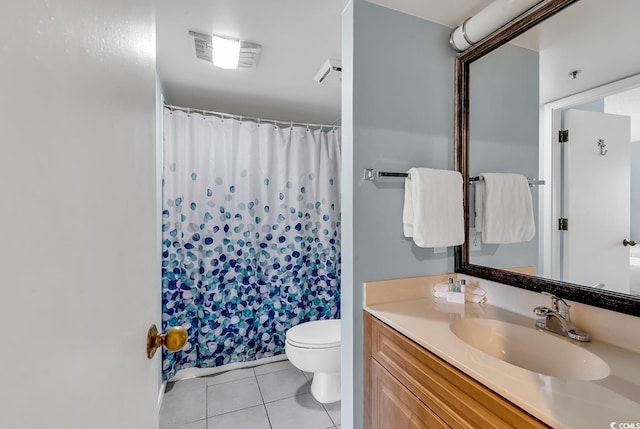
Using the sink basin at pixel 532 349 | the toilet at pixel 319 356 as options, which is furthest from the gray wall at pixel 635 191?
the toilet at pixel 319 356

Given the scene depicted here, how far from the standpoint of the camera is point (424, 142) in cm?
147

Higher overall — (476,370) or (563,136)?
(563,136)

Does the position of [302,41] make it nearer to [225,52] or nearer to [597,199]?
[225,52]

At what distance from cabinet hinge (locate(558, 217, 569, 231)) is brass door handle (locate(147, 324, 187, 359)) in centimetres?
141

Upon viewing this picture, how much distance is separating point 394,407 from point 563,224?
3.26ft

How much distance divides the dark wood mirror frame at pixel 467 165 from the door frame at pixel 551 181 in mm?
79

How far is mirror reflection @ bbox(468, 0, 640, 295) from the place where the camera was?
992 millimetres

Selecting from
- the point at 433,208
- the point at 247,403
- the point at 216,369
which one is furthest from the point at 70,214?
the point at 216,369

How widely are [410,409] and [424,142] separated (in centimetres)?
116

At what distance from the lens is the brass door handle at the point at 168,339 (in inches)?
26.2

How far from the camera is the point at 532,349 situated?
1.05 m

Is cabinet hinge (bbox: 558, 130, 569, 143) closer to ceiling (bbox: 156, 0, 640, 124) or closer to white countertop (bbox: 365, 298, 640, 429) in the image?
ceiling (bbox: 156, 0, 640, 124)

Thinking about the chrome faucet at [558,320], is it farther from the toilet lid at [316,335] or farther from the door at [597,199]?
the toilet lid at [316,335]

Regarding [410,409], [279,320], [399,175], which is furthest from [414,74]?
[279,320]
